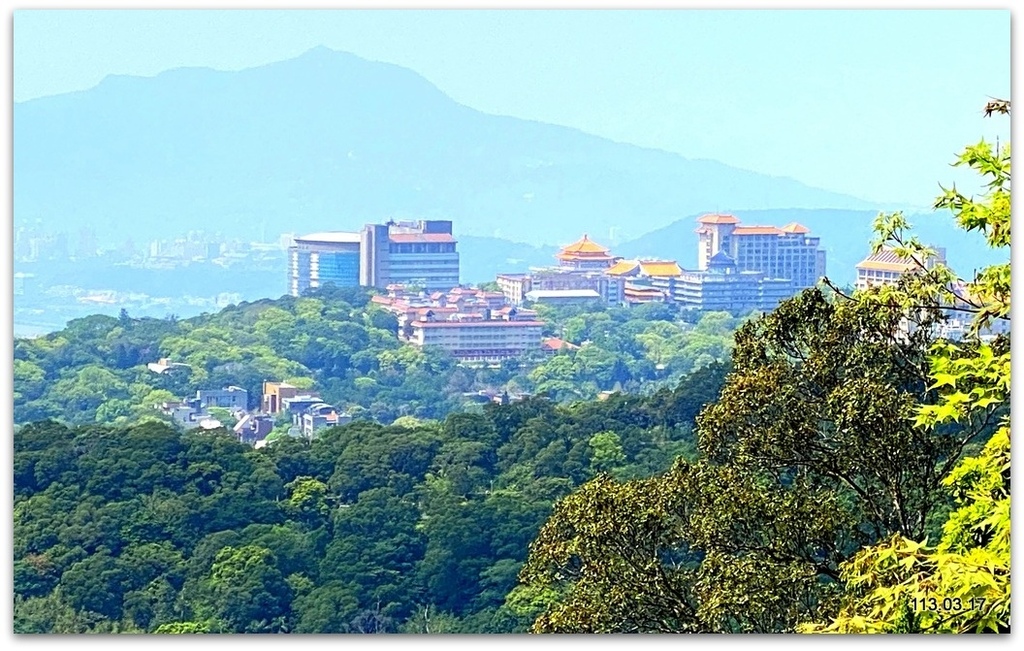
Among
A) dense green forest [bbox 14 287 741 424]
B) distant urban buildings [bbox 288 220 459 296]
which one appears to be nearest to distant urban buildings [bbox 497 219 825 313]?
dense green forest [bbox 14 287 741 424]

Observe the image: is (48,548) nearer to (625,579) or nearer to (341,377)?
(625,579)

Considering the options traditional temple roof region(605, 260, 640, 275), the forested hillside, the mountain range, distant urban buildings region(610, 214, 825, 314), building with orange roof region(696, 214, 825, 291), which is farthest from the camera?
traditional temple roof region(605, 260, 640, 275)

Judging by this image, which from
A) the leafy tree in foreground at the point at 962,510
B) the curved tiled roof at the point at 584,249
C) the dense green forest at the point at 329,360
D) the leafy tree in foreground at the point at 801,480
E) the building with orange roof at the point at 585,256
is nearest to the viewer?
the leafy tree in foreground at the point at 962,510

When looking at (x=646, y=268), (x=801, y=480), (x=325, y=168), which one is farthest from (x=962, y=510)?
(x=646, y=268)

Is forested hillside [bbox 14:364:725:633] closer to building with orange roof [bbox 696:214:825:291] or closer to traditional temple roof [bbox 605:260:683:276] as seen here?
building with orange roof [bbox 696:214:825:291]

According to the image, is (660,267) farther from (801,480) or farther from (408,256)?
(801,480)

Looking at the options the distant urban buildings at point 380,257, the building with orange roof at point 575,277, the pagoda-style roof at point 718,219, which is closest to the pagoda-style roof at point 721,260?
the pagoda-style roof at point 718,219

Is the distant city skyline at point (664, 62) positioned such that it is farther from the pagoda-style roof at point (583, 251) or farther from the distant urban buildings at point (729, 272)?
the pagoda-style roof at point (583, 251)
